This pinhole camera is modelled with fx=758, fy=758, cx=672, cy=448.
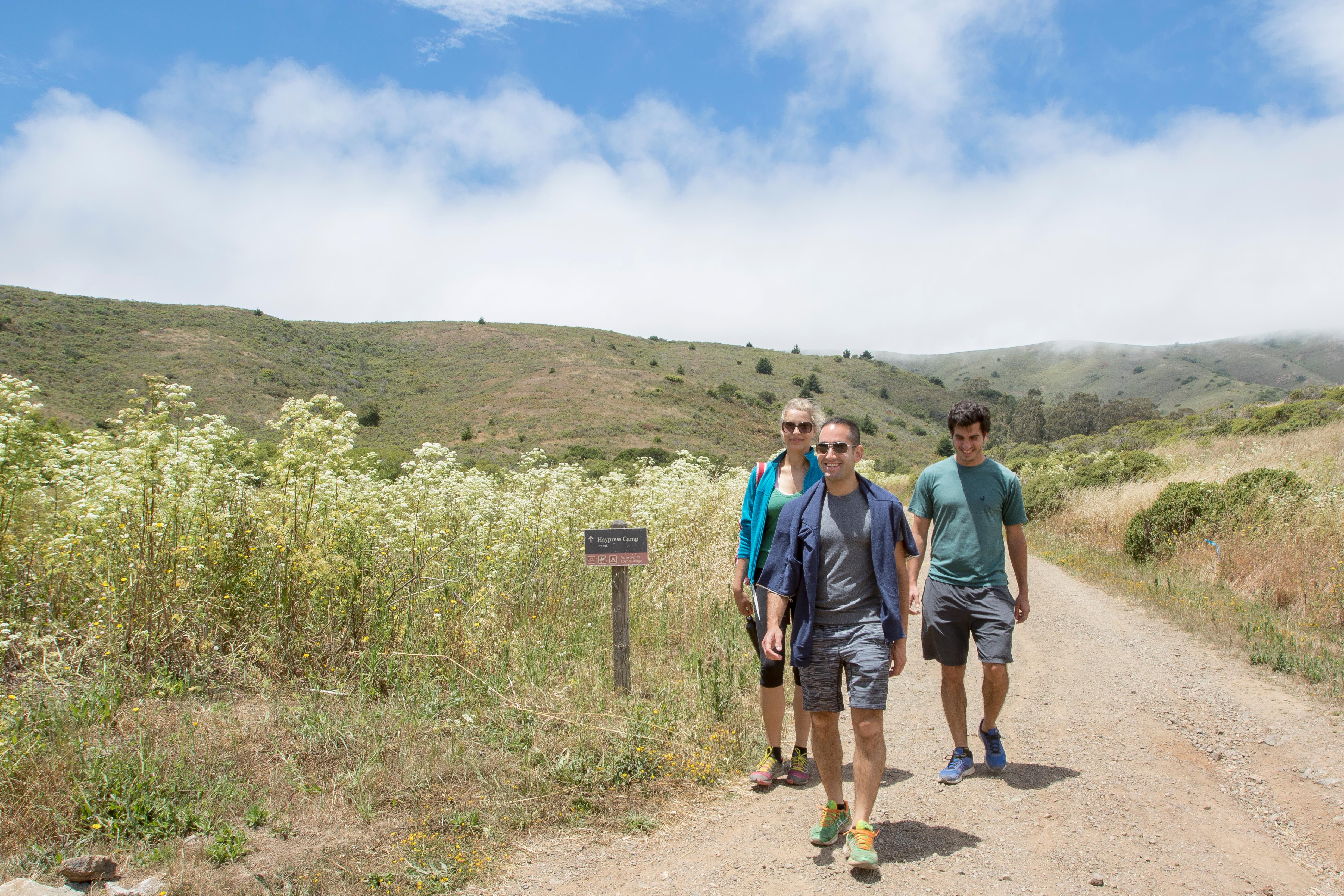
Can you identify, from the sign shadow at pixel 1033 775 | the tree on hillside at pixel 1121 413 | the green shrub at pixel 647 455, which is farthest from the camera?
the tree on hillside at pixel 1121 413

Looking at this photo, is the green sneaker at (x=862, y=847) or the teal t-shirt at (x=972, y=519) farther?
the teal t-shirt at (x=972, y=519)

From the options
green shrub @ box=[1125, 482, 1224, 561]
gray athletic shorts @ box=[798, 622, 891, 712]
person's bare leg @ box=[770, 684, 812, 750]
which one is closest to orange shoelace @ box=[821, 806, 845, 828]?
gray athletic shorts @ box=[798, 622, 891, 712]

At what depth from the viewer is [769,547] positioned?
4.10 metres

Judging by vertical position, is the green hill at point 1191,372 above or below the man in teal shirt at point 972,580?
above

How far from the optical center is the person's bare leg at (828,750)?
3.29 m

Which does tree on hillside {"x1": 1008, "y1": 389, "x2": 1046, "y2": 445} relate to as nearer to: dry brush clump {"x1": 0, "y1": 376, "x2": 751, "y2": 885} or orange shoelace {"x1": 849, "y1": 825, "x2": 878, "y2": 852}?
dry brush clump {"x1": 0, "y1": 376, "x2": 751, "y2": 885}

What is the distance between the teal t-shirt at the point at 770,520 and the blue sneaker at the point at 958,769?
4.73 feet

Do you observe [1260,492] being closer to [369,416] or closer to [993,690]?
[993,690]

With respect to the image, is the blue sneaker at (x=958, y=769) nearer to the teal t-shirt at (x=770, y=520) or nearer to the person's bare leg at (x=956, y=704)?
the person's bare leg at (x=956, y=704)

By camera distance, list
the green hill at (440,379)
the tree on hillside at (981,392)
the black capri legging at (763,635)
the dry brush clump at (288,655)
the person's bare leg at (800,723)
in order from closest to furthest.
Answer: the dry brush clump at (288,655)
the black capri legging at (763,635)
the person's bare leg at (800,723)
the green hill at (440,379)
the tree on hillside at (981,392)

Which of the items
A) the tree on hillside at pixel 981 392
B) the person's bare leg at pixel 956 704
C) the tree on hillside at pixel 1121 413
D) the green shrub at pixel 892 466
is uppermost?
the tree on hillside at pixel 981 392

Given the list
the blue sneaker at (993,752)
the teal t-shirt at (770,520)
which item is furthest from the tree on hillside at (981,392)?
the teal t-shirt at (770,520)

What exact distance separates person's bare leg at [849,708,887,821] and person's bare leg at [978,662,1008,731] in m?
1.07

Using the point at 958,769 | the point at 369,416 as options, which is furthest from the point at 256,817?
the point at 369,416
